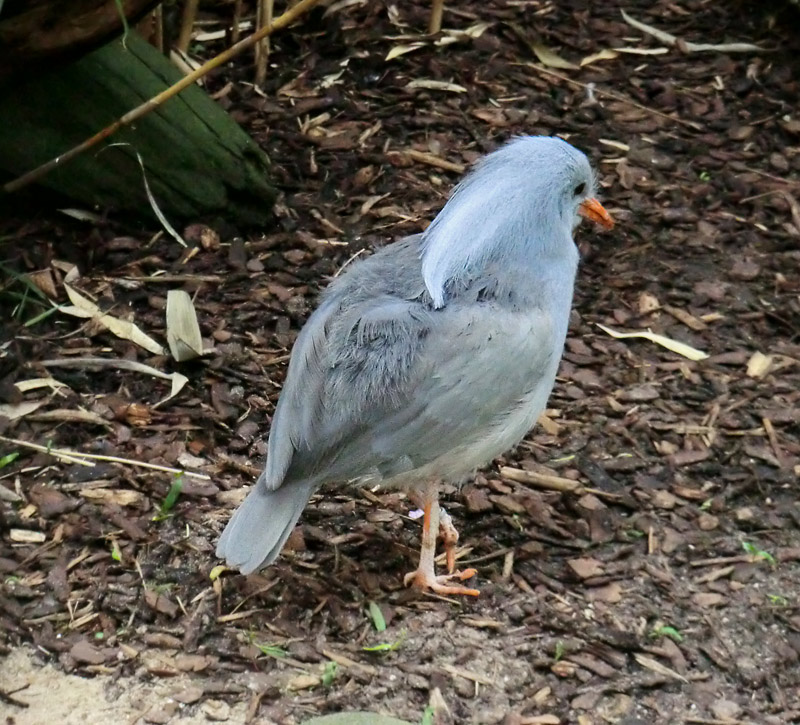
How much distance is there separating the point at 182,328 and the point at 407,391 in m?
1.60

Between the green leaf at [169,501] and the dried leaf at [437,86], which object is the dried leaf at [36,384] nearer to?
the green leaf at [169,501]

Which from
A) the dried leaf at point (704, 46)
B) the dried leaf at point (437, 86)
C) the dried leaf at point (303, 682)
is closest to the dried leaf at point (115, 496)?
the dried leaf at point (303, 682)

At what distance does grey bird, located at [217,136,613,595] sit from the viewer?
3.88m

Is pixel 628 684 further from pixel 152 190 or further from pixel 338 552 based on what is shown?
pixel 152 190

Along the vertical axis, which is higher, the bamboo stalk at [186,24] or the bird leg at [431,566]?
the bamboo stalk at [186,24]

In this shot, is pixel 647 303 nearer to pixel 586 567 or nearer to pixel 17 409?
pixel 586 567

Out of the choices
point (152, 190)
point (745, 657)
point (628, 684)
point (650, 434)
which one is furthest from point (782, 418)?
point (152, 190)

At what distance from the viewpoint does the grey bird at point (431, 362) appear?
12.7 ft

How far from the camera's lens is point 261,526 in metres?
3.84

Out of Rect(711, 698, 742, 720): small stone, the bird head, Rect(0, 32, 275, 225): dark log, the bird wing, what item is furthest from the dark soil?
the bird head

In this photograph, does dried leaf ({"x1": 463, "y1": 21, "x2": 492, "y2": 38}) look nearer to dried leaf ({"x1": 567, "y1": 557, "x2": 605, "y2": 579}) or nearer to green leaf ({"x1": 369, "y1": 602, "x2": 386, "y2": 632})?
dried leaf ({"x1": 567, "y1": 557, "x2": 605, "y2": 579})

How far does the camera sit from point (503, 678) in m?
3.88

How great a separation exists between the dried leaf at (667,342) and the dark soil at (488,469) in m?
0.03

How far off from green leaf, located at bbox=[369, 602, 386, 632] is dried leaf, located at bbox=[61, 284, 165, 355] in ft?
5.35
